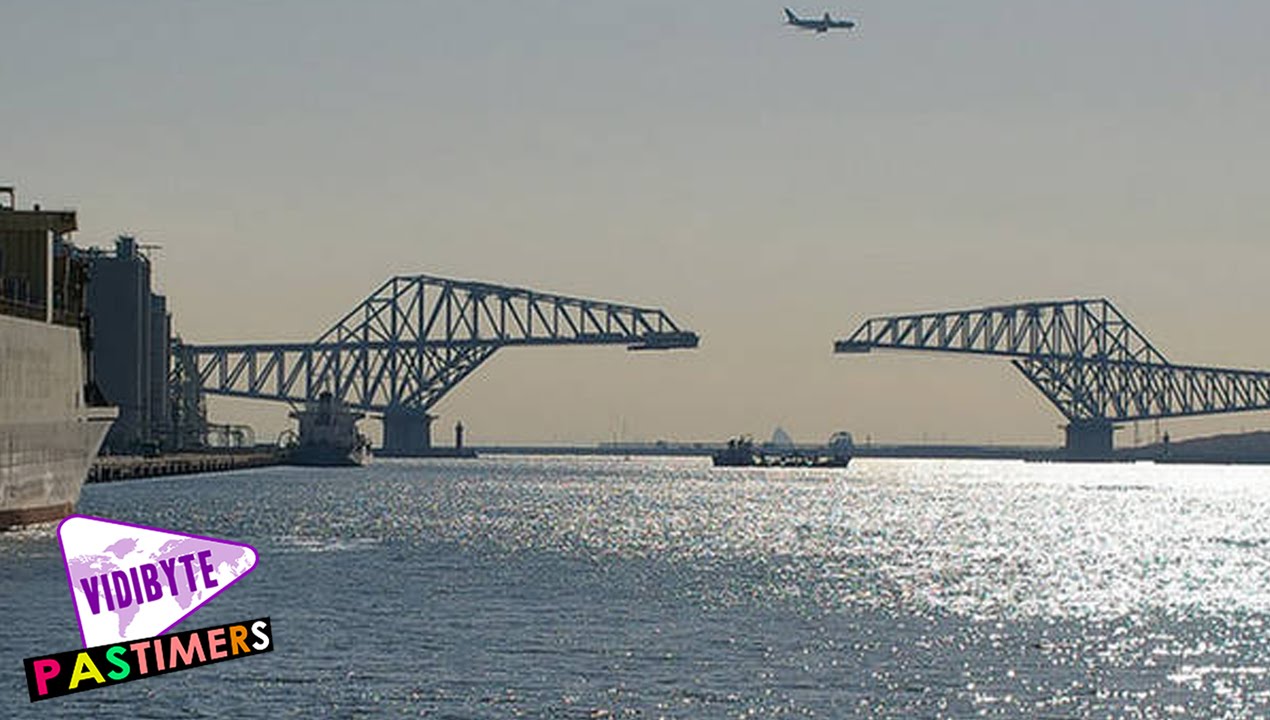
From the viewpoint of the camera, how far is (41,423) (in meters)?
106

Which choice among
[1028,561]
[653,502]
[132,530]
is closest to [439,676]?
[132,530]

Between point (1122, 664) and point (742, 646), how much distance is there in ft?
33.6

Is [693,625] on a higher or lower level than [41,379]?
lower

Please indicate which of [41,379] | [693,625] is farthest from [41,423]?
[693,625]

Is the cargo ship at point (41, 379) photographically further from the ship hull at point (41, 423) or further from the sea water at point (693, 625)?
the sea water at point (693, 625)

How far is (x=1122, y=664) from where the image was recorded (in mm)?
60719

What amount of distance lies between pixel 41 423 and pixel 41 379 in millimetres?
2449

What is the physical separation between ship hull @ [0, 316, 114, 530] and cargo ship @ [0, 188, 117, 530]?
0.04 m

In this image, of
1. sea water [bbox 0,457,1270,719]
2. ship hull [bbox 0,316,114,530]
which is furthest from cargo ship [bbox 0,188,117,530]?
sea water [bbox 0,457,1270,719]

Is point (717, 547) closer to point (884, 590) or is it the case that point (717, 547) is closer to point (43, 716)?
point (884, 590)

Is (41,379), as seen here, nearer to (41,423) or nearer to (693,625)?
(41,423)

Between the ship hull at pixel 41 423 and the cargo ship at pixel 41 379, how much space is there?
0.04 metres

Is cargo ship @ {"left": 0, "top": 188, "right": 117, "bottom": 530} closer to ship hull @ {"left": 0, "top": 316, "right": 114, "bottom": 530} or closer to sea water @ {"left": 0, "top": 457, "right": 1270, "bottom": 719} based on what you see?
ship hull @ {"left": 0, "top": 316, "right": 114, "bottom": 530}

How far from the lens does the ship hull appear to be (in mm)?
99688
